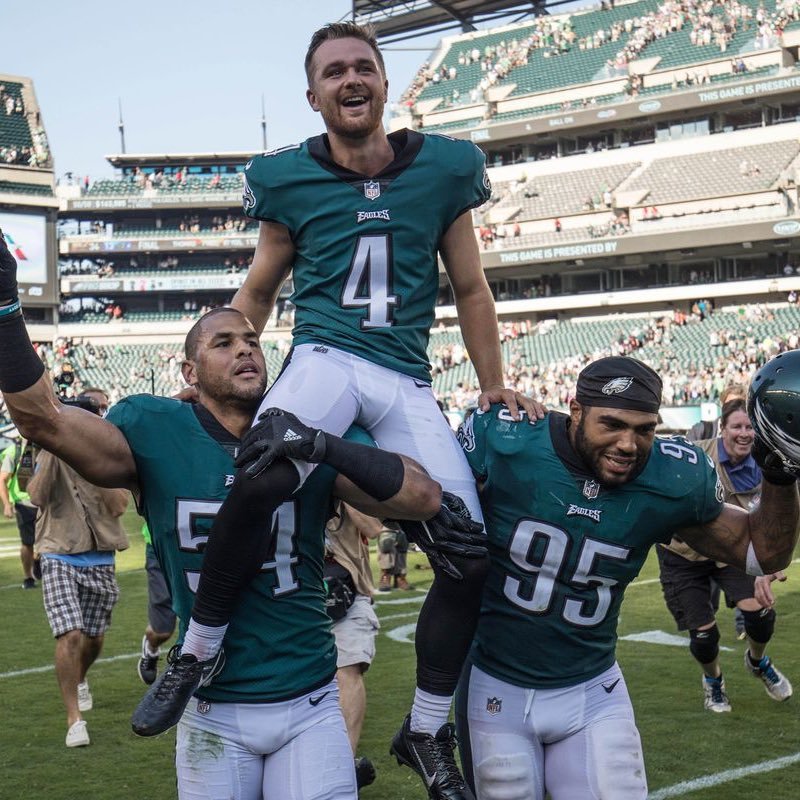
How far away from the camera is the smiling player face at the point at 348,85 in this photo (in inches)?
143

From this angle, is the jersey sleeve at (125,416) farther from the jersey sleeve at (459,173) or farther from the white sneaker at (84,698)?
the white sneaker at (84,698)

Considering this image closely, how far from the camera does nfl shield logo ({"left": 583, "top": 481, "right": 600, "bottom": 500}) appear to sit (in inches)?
143

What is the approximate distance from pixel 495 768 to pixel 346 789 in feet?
2.06

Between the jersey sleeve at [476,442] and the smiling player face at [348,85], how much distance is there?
1.00 m

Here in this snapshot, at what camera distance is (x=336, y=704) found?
3.29 m

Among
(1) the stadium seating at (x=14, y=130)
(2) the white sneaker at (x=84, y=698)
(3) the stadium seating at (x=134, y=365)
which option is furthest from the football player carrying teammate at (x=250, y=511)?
(1) the stadium seating at (x=14, y=130)

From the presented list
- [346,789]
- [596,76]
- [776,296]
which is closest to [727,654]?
[346,789]

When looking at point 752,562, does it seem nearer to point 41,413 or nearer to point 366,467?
point 366,467

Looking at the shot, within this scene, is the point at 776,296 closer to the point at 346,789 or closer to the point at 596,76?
the point at 596,76

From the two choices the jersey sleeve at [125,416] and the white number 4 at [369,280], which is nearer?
the jersey sleeve at [125,416]

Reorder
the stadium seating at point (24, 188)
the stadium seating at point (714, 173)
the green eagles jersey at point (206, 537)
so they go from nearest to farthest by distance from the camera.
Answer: the green eagles jersey at point (206, 537) < the stadium seating at point (714, 173) < the stadium seating at point (24, 188)

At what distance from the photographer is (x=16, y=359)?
9.80 ft

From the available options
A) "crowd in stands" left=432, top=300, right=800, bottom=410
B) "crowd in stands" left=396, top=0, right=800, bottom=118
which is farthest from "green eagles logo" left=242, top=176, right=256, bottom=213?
"crowd in stands" left=396, top=0, right=800, bottom=118

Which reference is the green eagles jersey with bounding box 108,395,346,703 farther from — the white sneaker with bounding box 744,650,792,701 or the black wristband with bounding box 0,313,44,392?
the white sneaker with bounding box 744,650,792,701
